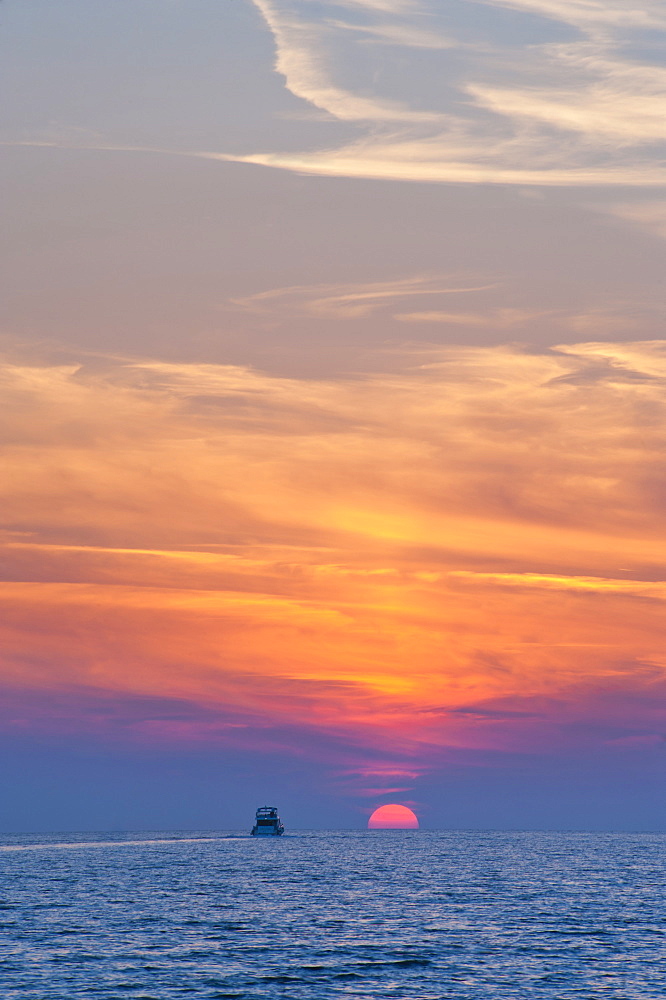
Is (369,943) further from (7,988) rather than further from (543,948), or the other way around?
(7,988)

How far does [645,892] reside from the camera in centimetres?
13050

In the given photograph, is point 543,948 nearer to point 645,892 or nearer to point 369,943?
point 369,943

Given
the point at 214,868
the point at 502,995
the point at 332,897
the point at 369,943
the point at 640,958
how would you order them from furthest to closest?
the point at 214,868
the point at 332,897
the point at 369,943
the point at 640,958
the point at 502,995

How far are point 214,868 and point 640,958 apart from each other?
378ft

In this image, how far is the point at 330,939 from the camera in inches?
3130

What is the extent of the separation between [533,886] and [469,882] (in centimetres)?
1021

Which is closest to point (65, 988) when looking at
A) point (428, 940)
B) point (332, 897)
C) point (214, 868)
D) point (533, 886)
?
point (428, 940)

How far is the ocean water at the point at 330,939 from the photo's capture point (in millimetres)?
60844

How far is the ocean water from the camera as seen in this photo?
60.8m

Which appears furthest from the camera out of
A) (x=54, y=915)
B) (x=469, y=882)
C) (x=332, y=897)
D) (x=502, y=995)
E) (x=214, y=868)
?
(x=214, y=868)

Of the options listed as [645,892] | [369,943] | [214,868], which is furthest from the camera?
[214,868]

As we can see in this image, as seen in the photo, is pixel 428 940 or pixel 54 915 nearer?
pixel 428 940

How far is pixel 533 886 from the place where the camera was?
136875 mm

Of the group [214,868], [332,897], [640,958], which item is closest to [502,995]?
[640,958]
